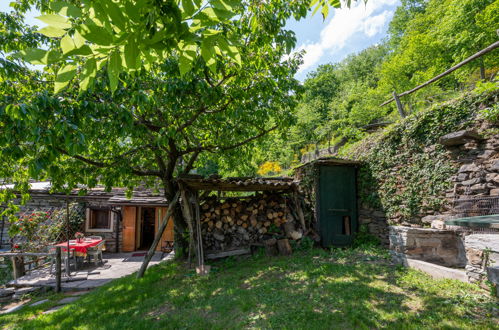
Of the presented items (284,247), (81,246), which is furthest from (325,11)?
(81,246)

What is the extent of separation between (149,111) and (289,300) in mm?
4670

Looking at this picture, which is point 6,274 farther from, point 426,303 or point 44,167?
point 426,303

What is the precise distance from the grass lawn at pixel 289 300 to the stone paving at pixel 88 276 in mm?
1233

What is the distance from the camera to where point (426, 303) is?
10.7ft

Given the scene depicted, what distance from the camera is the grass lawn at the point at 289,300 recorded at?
305 centimetres

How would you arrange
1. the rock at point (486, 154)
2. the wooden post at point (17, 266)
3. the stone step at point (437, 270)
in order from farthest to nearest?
the wooden post at point (17, 266), the rock at point (486, 154), the stone step at point (437, 270)

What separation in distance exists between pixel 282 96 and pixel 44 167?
15.1ft

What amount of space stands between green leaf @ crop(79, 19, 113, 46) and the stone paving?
788 centimetres

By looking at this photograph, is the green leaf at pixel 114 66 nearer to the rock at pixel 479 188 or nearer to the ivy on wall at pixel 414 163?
the rock at pixel 479 188

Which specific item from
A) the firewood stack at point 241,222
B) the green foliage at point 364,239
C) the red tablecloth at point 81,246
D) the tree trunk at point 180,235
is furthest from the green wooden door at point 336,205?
the red tablecloth at point 81,246

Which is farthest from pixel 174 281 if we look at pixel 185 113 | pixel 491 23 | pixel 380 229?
pixel 491 23

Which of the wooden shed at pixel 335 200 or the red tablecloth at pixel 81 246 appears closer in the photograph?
the wooden shed at pixel 335 200

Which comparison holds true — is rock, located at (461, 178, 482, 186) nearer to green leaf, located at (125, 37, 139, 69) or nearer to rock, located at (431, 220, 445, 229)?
rock, located at (431, 220, 445, 229)

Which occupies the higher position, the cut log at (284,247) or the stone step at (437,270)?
the stone step at (437,270)
